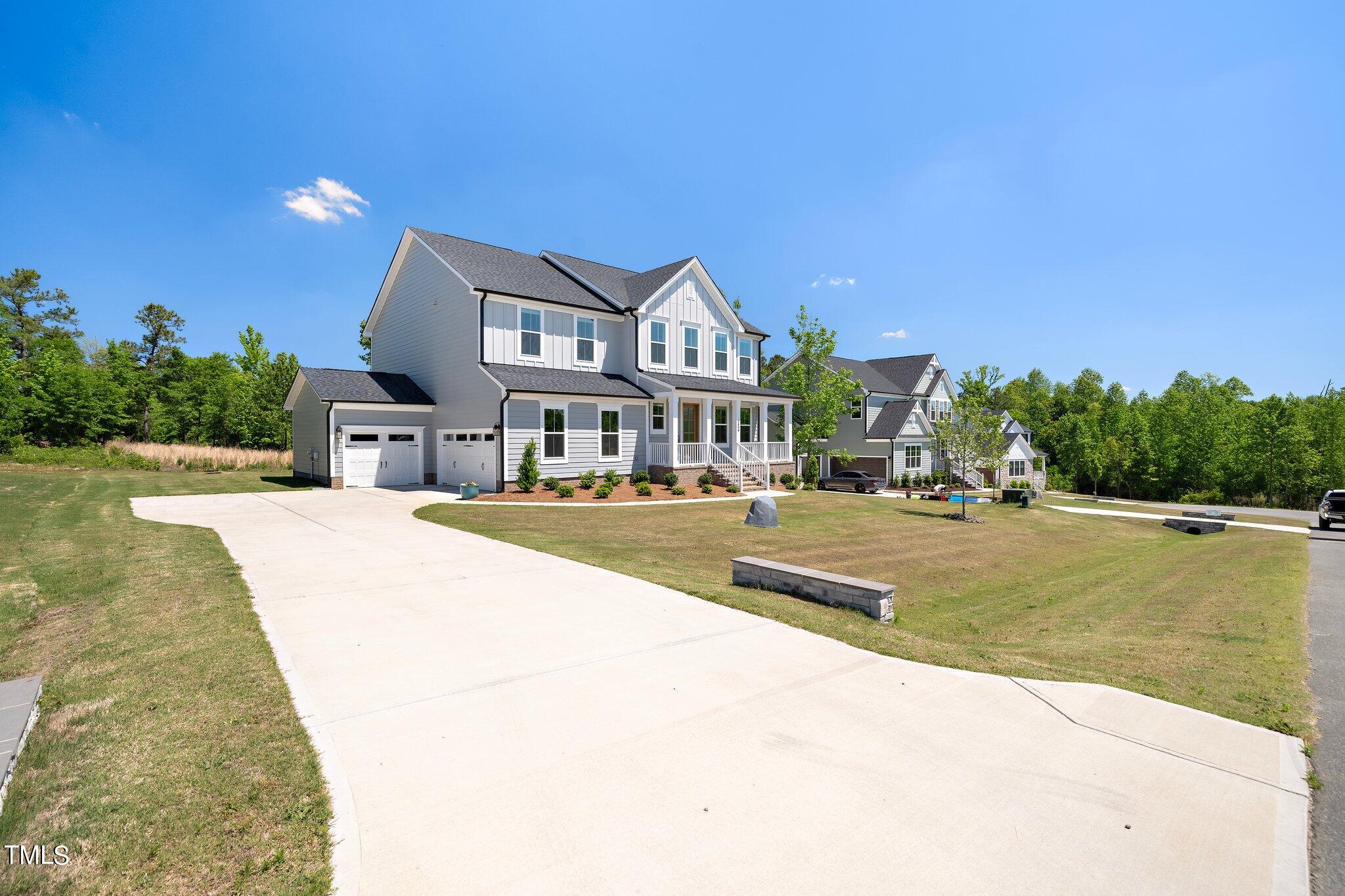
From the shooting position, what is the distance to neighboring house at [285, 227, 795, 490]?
2223 centimetres

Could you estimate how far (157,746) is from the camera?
3.82m

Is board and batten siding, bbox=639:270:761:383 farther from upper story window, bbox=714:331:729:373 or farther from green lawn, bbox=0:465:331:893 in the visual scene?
green lawn, bbox=0:465:331:893

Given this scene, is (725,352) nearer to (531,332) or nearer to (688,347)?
(688,347)

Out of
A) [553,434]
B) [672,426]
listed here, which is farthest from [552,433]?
[672,426]

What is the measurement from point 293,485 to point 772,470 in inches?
811

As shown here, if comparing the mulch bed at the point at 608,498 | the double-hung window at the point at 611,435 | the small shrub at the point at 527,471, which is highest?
the double-hung window at the point at 611,435

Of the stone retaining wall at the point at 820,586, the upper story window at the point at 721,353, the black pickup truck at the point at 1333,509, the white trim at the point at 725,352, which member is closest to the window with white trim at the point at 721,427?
the white trim at the point at 725,352

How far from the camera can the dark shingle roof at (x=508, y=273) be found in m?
23.1

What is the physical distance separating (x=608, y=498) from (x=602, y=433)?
3.60 m

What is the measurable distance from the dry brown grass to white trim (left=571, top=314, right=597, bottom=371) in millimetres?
20463

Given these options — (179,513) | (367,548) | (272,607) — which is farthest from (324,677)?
(179,513)

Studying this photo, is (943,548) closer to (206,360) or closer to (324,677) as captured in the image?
(324,677)

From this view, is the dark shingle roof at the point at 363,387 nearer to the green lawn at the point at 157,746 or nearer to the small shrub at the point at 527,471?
the small shrub at the point at 527,471

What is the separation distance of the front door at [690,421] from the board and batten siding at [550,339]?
12.0 ft
